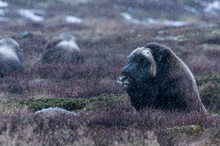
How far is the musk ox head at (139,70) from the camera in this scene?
12.4 m

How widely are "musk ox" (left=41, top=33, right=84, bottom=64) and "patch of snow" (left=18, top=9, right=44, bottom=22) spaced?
21.4 m

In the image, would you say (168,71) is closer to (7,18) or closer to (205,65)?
(205,65)

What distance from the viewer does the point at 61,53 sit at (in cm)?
2594

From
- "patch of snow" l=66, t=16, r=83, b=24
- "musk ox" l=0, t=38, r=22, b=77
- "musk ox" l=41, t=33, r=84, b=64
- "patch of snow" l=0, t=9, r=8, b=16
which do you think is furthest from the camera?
"patch of snow" l=0, t=9, r=8, b=16

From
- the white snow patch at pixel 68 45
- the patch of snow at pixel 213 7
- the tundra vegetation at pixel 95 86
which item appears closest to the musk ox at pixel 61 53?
the white snow patch at pixel 68 45

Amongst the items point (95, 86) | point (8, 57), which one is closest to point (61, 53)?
point (8, 57)

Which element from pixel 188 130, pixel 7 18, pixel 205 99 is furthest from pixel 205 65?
pixel 7 18

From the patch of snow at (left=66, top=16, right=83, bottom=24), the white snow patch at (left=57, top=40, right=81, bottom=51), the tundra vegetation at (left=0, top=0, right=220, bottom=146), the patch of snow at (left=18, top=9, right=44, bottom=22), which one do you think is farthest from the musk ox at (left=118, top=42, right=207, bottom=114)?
the patch of snow at (left=18, top=9, right=44, bottom=22)

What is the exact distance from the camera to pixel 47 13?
166 feet

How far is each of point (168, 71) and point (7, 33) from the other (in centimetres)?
2622

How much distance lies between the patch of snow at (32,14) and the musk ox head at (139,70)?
3575cm

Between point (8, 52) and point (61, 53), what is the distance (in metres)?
3.37

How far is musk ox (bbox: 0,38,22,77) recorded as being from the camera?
71.6ft

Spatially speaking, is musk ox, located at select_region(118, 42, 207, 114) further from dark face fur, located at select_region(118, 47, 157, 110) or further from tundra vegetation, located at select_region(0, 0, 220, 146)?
tundra vegetation, located at select_region(0, 0, 220, 146)
